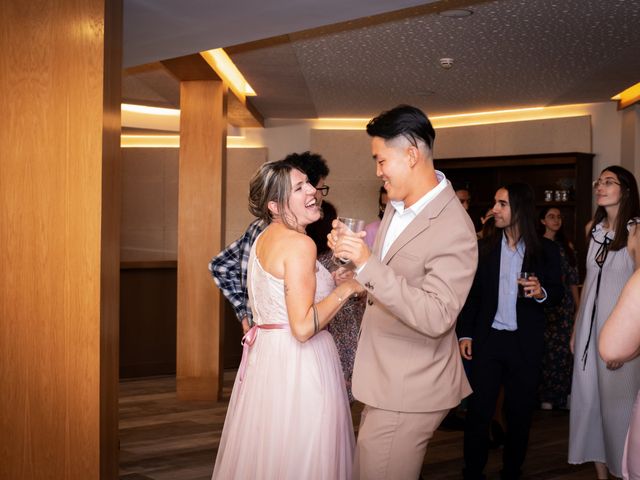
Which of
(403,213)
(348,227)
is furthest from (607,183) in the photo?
(348,227)

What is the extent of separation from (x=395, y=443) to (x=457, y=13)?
355 centimetres

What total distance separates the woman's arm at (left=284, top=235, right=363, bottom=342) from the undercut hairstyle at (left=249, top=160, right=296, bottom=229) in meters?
0.28

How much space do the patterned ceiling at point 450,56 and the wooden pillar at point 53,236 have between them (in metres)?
2.54

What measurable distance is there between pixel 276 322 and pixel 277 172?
633 mm

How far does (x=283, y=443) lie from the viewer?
3.22m

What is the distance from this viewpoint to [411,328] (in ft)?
8.44

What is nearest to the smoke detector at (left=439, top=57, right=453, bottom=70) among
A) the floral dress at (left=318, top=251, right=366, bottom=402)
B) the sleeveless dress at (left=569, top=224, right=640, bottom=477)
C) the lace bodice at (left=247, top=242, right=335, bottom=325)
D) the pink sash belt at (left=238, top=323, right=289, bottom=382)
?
the sleeveless dress at (left=569, top=224, right=640, bottom=477)

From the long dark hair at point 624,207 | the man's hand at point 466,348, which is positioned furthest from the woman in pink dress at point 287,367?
the long dark hair at point 624,207

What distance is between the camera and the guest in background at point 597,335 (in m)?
4.51

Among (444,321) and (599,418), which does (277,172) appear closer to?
(444,321)

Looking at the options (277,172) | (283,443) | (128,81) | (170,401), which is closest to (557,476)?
(283,443)

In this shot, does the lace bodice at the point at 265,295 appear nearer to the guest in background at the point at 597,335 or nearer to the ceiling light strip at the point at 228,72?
the guest in background at the point at 597,335

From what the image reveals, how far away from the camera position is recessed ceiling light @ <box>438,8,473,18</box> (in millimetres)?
5273

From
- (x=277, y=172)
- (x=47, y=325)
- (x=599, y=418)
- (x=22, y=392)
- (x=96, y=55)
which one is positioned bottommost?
(x=599, y=418)
